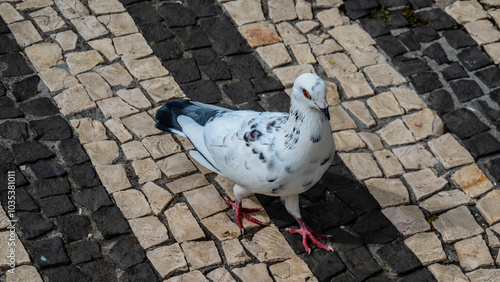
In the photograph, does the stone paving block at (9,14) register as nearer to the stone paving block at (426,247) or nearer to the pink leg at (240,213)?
the pink leg at (240,213)

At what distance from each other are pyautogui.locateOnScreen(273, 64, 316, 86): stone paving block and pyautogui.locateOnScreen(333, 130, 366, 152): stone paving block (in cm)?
80

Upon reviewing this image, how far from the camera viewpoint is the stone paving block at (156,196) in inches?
192

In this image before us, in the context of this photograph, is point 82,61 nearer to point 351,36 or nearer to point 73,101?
point 73,101

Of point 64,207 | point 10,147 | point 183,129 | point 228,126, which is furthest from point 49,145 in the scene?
point 228,126

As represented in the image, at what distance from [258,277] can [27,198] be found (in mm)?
1933

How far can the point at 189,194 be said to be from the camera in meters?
5.04

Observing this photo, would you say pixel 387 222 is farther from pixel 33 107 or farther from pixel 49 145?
pixel 33 107

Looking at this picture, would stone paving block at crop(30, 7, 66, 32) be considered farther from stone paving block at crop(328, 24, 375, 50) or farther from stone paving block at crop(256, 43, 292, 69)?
stone paving block at crop(328, 24, 375, 50)

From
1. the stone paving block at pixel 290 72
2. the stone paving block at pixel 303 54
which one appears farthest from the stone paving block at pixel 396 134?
the stone paving block at pixel 303 54

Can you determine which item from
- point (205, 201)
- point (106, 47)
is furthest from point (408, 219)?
point (106, 47)

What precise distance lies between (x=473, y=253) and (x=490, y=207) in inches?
20.5

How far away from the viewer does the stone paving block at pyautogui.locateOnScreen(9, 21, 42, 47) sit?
240 inches

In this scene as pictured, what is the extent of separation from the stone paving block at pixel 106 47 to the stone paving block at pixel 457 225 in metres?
3.44

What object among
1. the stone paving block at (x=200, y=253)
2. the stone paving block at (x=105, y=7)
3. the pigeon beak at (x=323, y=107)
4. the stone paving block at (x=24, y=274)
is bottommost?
the stone paving block at (x=24, y=274)
